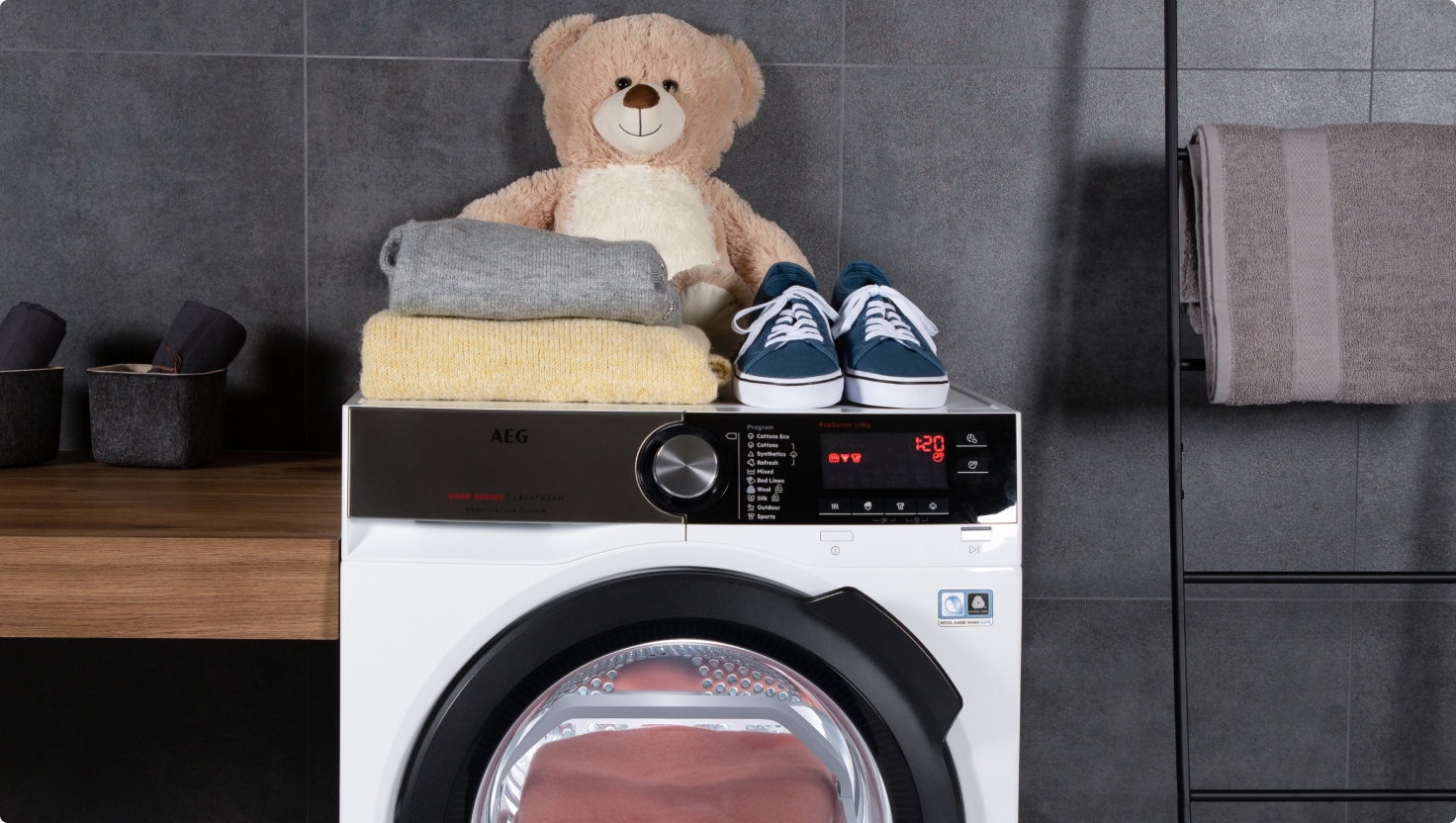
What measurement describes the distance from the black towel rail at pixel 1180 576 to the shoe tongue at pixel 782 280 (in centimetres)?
48

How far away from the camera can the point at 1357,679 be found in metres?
1.43

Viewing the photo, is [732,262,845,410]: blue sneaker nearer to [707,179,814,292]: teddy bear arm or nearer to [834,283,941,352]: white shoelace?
[834,283,941,352]: white shoelace

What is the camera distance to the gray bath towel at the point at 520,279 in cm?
88

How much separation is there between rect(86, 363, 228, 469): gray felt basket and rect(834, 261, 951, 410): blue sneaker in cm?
77

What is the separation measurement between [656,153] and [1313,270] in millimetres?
800

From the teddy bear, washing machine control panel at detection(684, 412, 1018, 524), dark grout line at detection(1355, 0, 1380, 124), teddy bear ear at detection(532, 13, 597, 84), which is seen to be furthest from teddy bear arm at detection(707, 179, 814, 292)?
dark grout line at detection(1355, 0, 1380, 124)

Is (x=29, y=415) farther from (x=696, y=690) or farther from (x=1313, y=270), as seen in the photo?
(x=1313, y=270)

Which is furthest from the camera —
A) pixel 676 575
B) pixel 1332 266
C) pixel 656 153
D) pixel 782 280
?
pixel 656 153

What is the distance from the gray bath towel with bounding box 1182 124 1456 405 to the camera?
116 cm

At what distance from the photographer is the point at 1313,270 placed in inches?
46.0

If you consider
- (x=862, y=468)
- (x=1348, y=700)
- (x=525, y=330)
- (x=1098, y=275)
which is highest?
(x=1098, y=275)

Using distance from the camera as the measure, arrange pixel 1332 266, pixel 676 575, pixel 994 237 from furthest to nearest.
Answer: pixel 994 237 < pixel 1332 266 < pixel 676 575

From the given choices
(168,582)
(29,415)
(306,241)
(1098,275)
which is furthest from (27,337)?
(1098,275)

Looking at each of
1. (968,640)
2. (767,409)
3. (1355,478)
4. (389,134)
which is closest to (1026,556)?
(1355,478)
